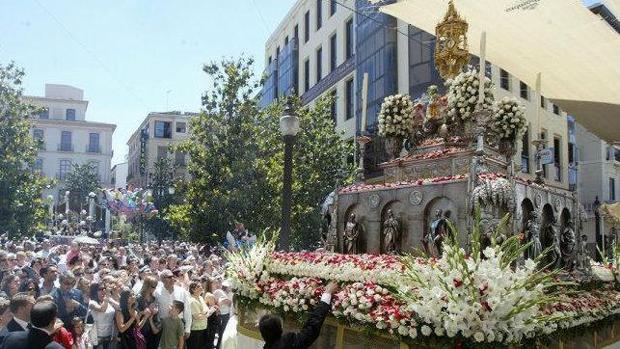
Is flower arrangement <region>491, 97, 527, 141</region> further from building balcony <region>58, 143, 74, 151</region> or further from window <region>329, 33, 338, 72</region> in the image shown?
building balcony <region>58, 143, 74, 151</region>

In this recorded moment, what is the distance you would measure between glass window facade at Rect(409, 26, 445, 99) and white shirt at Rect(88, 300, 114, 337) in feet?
66.8

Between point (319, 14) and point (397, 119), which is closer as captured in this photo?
point (397, 119)

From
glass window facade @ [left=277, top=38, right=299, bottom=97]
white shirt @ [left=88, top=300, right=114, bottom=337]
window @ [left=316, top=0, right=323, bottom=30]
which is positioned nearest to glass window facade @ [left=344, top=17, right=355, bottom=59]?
window @ [left=316, top=0, right=323, bottom=30]

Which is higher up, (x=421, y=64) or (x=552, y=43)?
(x=421, y=64)

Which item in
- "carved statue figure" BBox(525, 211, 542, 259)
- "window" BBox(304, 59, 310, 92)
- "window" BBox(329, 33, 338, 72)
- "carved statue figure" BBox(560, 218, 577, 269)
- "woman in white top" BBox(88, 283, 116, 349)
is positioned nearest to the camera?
"carved statue figure" BBox(525, 211, 542, 259)

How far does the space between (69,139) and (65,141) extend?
65cm

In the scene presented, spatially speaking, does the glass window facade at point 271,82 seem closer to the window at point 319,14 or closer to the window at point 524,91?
the window at point 319,14

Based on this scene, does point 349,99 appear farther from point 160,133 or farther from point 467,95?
point 160,133

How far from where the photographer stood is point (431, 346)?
6312 mm

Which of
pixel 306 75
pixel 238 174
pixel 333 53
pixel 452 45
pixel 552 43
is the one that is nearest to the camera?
pixel 452 45

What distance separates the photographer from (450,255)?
20.0 ft

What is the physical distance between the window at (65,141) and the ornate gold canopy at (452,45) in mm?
83127

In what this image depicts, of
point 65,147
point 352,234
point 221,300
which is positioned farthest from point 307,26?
point 65,147

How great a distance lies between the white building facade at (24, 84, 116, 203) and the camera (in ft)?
278
